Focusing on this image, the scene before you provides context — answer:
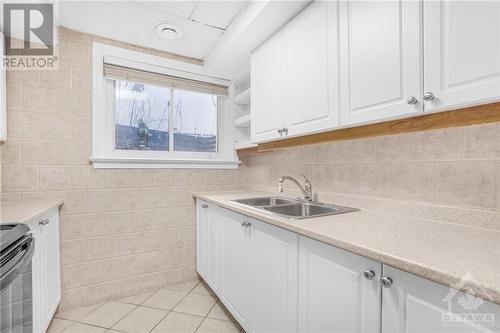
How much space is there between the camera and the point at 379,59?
1.09 meters

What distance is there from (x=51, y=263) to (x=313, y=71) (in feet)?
7.00

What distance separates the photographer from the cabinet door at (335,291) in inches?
31.6

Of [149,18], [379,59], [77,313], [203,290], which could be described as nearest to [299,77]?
[379,59]

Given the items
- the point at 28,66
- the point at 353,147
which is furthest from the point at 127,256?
the point at 353,147

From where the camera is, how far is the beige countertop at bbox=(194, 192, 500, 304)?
1.96ft

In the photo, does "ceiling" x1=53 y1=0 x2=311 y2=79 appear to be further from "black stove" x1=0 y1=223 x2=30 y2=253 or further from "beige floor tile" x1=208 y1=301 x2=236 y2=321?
"beige floor tile" x1=208 y1=301 x2=236 y2=321

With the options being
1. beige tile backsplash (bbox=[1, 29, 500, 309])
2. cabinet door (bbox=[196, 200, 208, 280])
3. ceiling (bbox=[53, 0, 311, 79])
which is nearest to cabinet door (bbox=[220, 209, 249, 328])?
cabinet door (bbox=[196, 200, 208, 280])

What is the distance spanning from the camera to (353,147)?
1.59 meters

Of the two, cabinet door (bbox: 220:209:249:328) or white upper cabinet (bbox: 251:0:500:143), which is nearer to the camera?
white upper cabinet (bbox: 251:0:500:143)

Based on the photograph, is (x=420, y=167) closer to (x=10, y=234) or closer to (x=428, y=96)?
(x=428, y=96)

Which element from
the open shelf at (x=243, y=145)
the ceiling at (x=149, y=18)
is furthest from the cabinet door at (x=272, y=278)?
the ceiling at (x=149, y=18)

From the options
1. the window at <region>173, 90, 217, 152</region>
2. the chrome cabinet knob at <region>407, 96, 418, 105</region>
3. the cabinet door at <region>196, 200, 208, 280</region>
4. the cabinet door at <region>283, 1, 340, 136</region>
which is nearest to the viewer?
the chrome cabinet knob at <region>407, 96, 418, 105</region>

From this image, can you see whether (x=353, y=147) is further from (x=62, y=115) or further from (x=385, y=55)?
(x=62, y=115)

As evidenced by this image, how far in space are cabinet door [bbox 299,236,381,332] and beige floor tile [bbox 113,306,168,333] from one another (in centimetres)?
126
